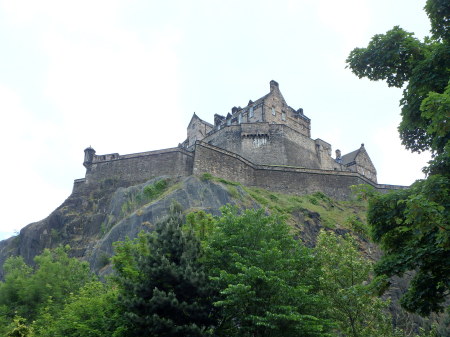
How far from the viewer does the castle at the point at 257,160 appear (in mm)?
47094

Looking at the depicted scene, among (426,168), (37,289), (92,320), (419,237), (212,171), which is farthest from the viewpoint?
(212,171)

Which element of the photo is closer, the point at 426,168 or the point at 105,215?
the point at 426,168

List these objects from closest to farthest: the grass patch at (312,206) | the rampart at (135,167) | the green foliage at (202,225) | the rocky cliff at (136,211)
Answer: the green foliage at (202,225), the rocky cliff at (136,211), the grass patch at (312,206), the rampart at (135,167)

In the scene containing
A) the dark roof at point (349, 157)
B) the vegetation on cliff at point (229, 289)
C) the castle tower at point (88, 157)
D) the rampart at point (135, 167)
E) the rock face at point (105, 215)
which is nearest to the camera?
the vegetation on cliff at point (229, 289)

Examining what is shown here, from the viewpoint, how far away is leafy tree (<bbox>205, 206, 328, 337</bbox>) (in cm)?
1670

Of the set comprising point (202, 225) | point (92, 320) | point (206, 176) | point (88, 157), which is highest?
point (88, 157)

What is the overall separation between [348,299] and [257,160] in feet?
121

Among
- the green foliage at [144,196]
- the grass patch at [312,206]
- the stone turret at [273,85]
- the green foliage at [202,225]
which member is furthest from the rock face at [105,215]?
the stone turret at [273,85]

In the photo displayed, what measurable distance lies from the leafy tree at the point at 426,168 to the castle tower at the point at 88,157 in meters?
39.8

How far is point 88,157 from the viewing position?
51.0 m

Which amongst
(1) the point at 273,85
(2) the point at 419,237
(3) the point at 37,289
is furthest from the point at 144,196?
(2) the point at 419,237

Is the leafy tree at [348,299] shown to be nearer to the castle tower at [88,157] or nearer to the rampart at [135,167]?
the rampart at [135,167]

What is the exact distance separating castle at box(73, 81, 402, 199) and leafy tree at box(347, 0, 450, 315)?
30902 mm

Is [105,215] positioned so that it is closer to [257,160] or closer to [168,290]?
[257,160]
